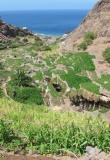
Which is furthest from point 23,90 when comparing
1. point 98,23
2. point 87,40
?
point 98,23

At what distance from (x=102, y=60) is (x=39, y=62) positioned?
8.11 meters

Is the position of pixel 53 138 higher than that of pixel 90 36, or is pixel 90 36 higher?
pixel 90 36

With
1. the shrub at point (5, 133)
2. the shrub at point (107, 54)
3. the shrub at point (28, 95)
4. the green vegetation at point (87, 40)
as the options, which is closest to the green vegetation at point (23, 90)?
the shrub at point (28, 95)

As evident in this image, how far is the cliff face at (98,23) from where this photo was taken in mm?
47094

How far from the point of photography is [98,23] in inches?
1925

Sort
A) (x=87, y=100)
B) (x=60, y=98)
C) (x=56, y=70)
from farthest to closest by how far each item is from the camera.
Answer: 1. (x=56, y=70)
2. (x=60, y=98)
3. (x=87, y=100)

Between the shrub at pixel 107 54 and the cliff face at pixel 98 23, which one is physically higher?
the cliff face at pixel 98 23

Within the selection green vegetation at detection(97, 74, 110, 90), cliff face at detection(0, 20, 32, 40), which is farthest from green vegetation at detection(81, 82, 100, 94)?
cliff face at detection(0, 20, 32, 40)

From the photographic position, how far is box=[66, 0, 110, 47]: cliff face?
47.1m

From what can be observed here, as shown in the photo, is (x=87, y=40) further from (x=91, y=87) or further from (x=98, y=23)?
(x=91, y=87)

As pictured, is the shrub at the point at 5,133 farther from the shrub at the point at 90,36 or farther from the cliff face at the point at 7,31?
the cliff face at the point at 7,31

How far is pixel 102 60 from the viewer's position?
4000cm

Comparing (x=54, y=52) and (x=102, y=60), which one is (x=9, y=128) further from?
(x=54, y=52)

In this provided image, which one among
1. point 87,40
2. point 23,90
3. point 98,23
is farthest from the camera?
point 98,23
